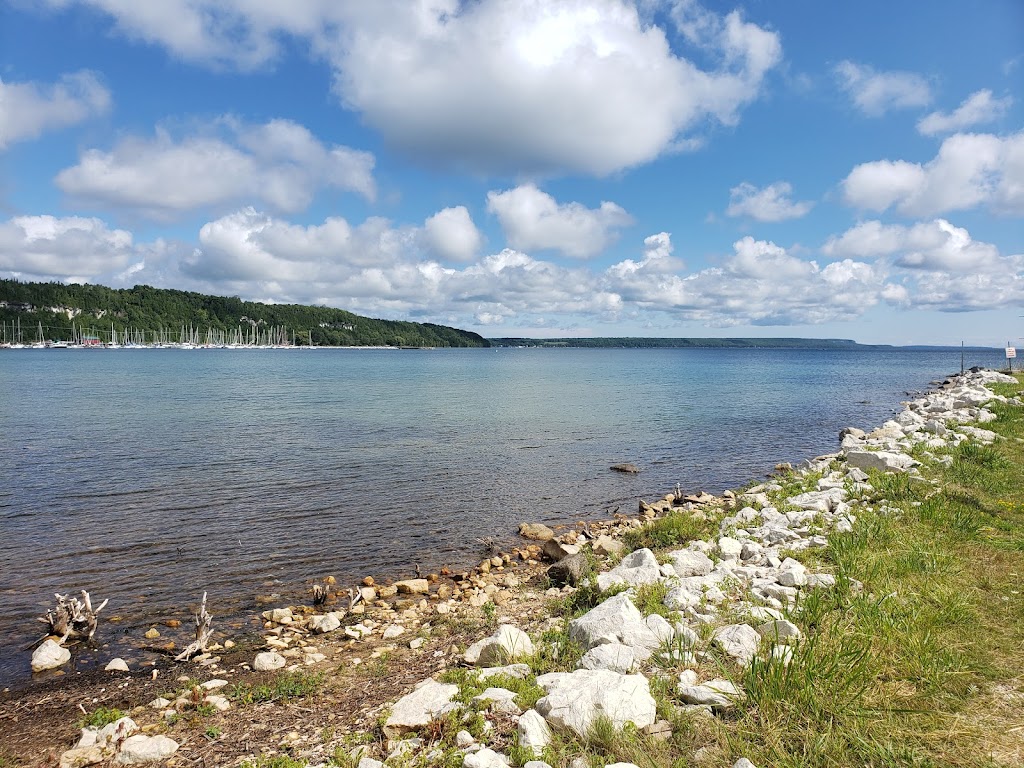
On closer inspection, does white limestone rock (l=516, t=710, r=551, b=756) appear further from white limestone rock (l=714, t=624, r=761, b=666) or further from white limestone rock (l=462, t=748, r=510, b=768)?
white limestone rock (l=714, t=624, r=761, b=666)

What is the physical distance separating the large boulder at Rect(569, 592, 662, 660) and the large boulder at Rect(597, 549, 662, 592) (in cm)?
186

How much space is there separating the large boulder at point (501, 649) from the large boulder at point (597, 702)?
151cm

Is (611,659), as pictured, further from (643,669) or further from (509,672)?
(509,672)

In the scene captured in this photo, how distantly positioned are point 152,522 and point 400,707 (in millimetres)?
15169

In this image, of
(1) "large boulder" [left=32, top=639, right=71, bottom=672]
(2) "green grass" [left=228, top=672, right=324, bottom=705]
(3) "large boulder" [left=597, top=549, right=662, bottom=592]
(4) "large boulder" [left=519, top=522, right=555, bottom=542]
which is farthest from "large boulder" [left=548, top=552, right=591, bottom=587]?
(1) "large boulder" [left=32, top=639, right=71, bottom=672]

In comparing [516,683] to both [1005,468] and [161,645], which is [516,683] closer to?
[161,645]

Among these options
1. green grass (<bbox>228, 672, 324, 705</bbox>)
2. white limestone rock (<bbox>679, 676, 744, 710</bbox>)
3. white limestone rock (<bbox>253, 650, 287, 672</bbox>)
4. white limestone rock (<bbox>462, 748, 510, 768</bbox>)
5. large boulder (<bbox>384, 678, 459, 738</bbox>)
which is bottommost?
white limestone rock (<bbox>253, 650, 287, 672</bbox>)

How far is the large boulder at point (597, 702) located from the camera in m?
5.75

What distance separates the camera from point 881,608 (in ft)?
26.0

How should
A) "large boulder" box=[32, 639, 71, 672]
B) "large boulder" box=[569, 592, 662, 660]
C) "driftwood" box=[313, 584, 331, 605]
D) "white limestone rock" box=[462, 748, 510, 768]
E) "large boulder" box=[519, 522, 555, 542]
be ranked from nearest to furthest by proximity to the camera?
"white limestone rock" box=[462, 748, 510, 768] → "large boulder" box=[569, 592, 662, 660] → "large boulder" box=[32, 639, 71, 672] → "driftwood" box=[313, 584, 331, 605] → "large boulder" box=[519, 522, 555, 542]

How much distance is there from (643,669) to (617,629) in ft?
2.37

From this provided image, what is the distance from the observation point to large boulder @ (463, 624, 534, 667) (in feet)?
25.9

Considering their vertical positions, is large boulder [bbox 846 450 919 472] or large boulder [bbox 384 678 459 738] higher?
large boulder [bbox 846 450 919 472]

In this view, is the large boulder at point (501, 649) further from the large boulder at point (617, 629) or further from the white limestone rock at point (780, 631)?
the white limestone rock at point (780, 631)
